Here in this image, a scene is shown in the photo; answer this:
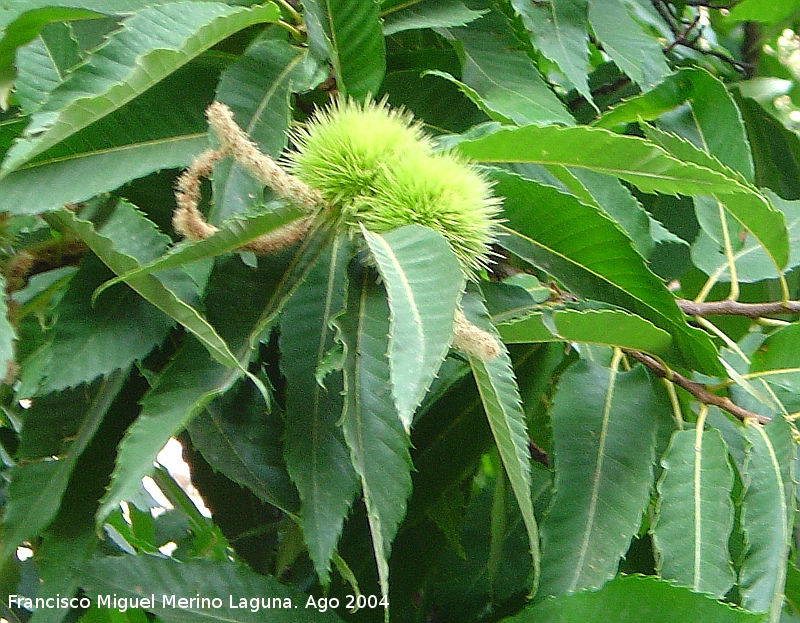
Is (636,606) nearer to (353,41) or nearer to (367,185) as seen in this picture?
(367,185)

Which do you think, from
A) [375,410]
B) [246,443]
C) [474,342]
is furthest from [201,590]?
[474,342]

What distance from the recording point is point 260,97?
527 mm

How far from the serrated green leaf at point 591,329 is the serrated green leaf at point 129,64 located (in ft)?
0.89

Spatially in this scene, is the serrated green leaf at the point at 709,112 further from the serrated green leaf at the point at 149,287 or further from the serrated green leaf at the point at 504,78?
the serrated green leaf at the point at 149,287

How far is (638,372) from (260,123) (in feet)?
1.21

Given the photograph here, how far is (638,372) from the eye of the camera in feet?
2.06

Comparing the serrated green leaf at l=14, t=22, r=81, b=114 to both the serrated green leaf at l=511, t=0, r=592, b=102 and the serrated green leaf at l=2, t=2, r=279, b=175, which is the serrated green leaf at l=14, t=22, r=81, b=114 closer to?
the serrated green leaf at l=2, t=2, r=279, b=175

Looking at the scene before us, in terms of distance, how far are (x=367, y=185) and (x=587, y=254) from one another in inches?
6.5

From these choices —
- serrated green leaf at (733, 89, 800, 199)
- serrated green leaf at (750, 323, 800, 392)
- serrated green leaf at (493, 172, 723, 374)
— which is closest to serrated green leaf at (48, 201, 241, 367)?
serrated green leaf at (493, 172, 723, 374)

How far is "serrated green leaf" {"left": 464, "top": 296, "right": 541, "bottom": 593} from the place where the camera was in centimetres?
42

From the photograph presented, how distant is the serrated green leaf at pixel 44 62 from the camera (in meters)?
0.51

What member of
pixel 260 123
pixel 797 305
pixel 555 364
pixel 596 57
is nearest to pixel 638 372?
pixel 555 364

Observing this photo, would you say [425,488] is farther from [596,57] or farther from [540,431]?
[596,57]

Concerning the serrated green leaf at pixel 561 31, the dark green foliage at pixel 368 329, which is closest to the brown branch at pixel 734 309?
the dark green foliage at pixel 368 329
